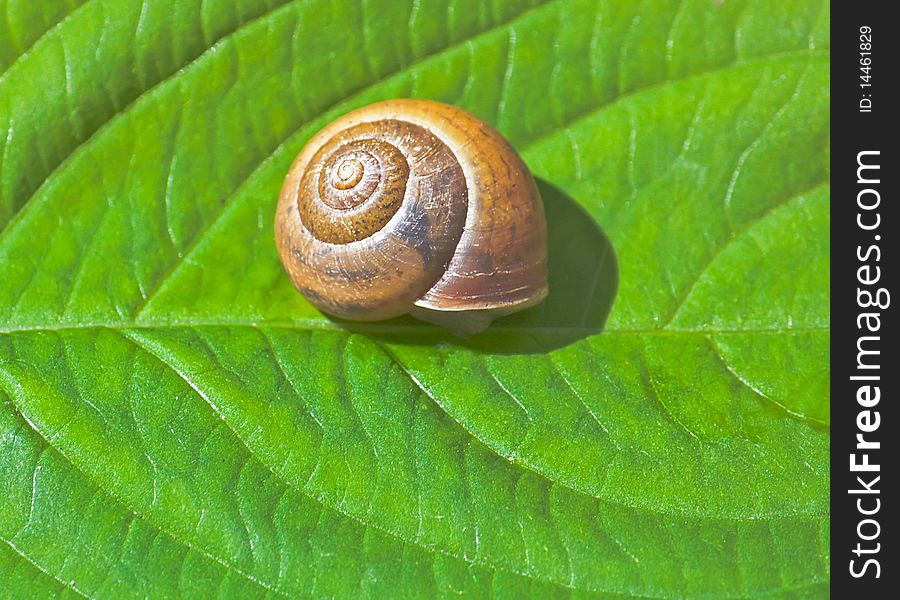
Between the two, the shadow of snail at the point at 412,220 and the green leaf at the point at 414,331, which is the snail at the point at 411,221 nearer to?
the shadow of snail at the point at 412,220

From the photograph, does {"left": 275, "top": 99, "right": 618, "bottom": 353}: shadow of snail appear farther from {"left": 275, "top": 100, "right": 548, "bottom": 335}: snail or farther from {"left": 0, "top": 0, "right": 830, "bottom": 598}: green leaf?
{"left": 0, "top": 0, "right": 830, "bottom": 598}: green leaf

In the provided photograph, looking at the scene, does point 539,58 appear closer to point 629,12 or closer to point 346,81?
point 629,12

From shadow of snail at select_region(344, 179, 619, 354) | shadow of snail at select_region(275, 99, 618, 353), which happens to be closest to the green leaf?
shadow of snail at select_region(344, 179, 619, 354)

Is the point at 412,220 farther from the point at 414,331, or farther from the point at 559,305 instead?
the point at 559,305

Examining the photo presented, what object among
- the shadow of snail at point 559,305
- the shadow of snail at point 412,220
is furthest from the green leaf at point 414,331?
the shadow of snail at point 412,220

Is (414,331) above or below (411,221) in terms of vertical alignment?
below

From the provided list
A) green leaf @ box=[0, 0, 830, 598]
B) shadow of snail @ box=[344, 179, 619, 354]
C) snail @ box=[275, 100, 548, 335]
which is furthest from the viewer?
shadow of snail @ box=[344, 179, 619, 354]

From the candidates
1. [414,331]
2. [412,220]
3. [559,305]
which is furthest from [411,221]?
[559,305]
